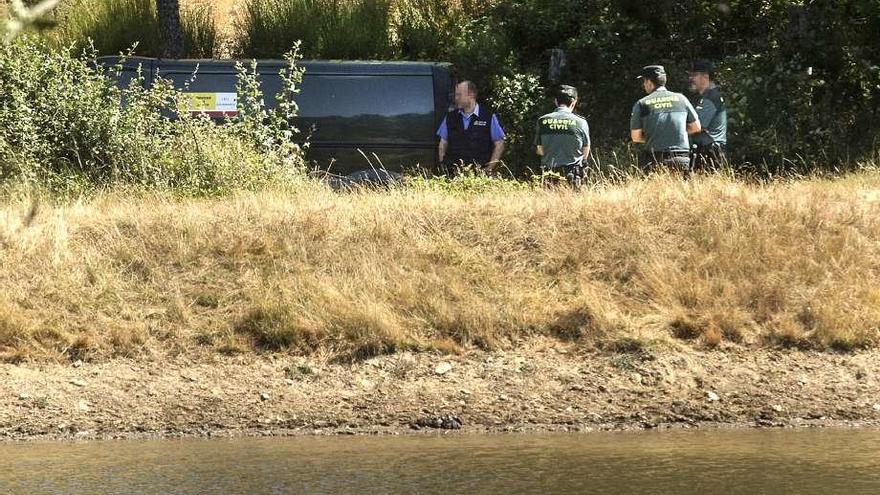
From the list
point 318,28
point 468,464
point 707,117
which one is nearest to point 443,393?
point 468,464

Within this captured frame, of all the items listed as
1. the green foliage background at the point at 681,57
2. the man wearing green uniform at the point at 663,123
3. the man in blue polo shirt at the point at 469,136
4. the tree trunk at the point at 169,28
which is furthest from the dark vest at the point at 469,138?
the tree trunk at the point at 169,28

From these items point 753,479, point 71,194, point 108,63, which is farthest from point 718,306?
point 108,63

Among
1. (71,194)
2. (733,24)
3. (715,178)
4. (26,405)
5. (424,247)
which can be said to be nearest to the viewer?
(26,405)

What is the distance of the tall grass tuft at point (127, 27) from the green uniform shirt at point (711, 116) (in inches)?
412

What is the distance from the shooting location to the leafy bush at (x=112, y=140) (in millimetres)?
12195

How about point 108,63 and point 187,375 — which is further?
point 108,63

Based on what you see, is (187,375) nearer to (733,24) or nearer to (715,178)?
(715,178)

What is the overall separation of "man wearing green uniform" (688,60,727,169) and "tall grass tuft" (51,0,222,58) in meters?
10.4

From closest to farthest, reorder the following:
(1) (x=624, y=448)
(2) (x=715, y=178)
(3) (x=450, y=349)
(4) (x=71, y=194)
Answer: (1) (x=624, y=448)
(3) (x=450, y=349)
(2) (x=715, y=178)
(4) (x=71, y=194)

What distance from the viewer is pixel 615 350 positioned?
30.7 feet

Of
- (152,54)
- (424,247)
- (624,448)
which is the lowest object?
(624,448)

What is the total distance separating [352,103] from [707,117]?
4.16m

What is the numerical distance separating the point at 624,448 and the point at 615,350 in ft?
5.99

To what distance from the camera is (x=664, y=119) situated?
11.1 metres
